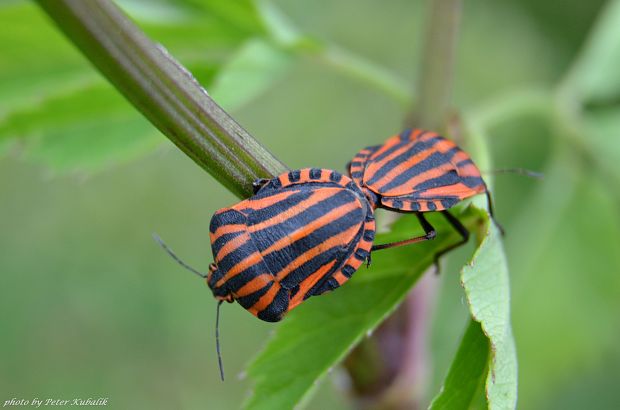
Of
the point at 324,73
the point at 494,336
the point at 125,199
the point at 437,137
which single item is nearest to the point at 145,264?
the point at 125,199

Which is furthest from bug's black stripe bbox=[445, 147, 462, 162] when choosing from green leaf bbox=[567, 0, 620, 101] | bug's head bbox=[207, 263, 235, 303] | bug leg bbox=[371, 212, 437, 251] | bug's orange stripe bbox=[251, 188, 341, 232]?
green leaf bbox=[567, 0, 620, 101]

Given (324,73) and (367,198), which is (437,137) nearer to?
(367,198)

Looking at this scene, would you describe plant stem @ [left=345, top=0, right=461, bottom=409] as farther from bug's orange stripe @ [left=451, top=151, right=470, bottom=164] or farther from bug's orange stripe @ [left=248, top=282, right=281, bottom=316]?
bug's orange stripe @ [left=248, top=282, right=281, bottom=316]

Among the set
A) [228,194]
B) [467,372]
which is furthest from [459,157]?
[228,194]

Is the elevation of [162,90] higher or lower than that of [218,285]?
higher

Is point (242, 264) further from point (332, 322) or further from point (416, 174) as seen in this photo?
point (416, 174)

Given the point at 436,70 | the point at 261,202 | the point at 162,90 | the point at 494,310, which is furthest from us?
the point at 436,70

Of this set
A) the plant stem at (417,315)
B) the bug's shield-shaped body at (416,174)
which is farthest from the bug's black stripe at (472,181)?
the plant stem at (417,315)

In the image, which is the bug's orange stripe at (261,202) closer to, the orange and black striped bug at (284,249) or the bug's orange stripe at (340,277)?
the orange and black striped bug at (284,249)

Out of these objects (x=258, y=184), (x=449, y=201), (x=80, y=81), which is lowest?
(x=80, y=81)
